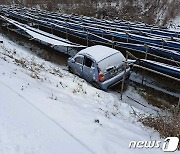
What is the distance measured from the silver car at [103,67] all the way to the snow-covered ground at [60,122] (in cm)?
140

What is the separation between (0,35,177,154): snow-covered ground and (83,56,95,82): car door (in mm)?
1732

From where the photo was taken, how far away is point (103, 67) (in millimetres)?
9078

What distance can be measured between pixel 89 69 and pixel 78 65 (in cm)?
85

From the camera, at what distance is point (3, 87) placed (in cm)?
664

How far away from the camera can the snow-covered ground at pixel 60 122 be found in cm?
445

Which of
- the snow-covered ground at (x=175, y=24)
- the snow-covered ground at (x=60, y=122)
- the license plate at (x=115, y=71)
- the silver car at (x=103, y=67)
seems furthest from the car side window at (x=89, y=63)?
the snow-covered ground at (x=175, y=24)

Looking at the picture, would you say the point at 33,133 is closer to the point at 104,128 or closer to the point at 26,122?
the point at 26,122

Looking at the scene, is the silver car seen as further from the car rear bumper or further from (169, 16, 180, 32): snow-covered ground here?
(169, 16, 180, 32): snow-covered ground

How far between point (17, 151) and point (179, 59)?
8128 mm

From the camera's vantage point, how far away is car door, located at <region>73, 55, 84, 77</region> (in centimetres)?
1016

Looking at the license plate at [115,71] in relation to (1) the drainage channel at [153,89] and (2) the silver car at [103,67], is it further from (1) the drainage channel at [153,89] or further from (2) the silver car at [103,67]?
(1) the drainage channel at [153,89]

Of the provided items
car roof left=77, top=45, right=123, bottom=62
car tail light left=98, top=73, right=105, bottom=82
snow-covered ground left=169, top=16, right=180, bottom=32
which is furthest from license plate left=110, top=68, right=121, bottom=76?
snow-covered ground left=169, top=16, right=180, bottom=32

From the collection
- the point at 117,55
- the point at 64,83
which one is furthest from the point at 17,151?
Result: the point at 117,55

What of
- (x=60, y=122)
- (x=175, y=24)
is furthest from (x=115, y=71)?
(x=175, y=24)
